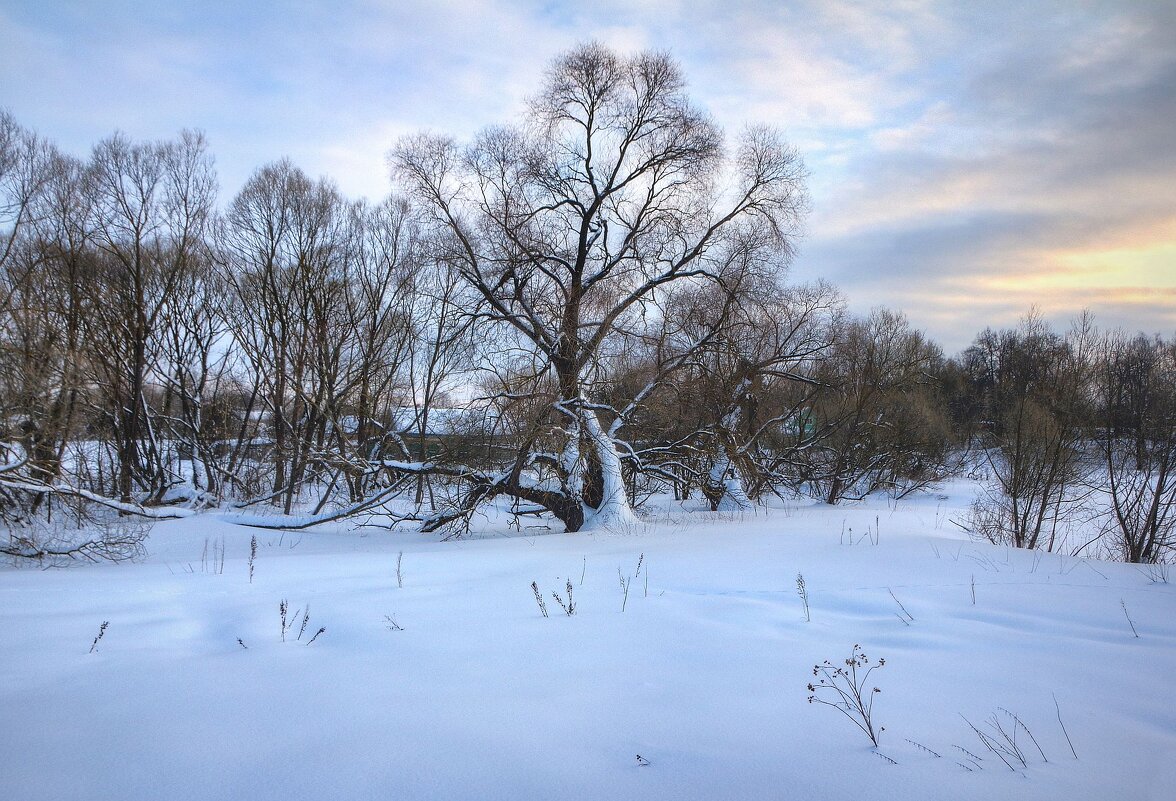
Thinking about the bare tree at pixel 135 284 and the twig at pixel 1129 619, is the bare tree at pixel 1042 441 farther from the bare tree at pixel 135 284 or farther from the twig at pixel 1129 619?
the bare tree at pixel 135 284

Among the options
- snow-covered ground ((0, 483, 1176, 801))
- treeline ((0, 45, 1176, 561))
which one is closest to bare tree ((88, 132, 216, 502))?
treeline ((0, 45, 1176, 561))

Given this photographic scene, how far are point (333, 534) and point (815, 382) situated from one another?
40.9 ft

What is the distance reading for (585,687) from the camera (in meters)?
3.66

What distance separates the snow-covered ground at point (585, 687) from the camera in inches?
106

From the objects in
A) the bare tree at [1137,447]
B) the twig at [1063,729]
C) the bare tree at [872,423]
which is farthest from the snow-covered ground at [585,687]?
the bare tree at [872,423]

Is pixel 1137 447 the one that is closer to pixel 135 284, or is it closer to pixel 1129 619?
pixel 1129 619

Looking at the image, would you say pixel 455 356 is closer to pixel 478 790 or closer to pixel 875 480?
pixel 478 790

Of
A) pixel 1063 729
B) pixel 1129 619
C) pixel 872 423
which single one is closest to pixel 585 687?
pixel 1063 729

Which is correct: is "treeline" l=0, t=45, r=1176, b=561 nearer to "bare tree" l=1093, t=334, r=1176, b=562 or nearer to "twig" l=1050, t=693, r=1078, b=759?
"bare tree" l=1093, t=334, r=1176, b=562

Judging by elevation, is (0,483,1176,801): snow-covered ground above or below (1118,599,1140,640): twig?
below

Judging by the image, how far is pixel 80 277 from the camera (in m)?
18.5

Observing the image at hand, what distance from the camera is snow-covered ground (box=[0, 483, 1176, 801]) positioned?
A: 2693 millimetres

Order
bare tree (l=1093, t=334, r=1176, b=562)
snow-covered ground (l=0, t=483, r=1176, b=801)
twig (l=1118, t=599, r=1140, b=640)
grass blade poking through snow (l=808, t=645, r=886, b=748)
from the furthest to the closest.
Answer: bare tree (l=1093, t=334, r=1176, b=562) → twig (l=1118, t=599, r=1140, b=640) → grass blade poking through snow (l=808, t=645, r=886, b=748) → snow-covered ground (l=0, t=483, r=1176, b=801)

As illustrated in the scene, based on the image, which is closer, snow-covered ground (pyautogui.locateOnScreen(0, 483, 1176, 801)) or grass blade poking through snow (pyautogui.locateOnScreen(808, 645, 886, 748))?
snow-covered ground (pyautogui.locateOnScreen(0, 483, 1176, 801))
